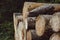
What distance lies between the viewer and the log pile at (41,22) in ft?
7.89

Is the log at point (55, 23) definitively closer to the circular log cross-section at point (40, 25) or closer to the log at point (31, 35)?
the circular log cross-section at point (40, 25)

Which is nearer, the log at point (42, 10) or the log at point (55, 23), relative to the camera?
the log at point (55, 23)

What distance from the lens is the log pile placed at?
2406 millimetres

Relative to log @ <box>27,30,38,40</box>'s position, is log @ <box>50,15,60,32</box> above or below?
above

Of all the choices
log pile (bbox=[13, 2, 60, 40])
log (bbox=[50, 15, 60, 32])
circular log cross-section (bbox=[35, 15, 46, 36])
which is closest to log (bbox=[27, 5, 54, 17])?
log pile (bbox=[13, 2, 60, 40])

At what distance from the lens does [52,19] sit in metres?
2.41

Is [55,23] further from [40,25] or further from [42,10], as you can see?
[42,10]

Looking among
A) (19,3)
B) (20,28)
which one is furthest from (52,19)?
(19,3)

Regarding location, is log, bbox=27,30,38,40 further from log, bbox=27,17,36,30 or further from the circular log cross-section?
the circular log cross-section

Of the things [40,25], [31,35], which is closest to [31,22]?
[31,35]

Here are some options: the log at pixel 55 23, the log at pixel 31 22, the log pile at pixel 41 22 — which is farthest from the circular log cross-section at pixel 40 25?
the log at pixel 31 22

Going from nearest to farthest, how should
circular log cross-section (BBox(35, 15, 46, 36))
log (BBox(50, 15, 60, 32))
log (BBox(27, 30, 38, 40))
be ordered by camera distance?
log (BBox(50, 15, 60, 32)), circular log cross-section (BBox(35, 15, 46, 36)), log (BBox(27, 30, 38, 40))

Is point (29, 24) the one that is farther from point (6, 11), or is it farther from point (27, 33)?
point (6, 11)

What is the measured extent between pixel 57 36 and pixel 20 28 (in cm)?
128
